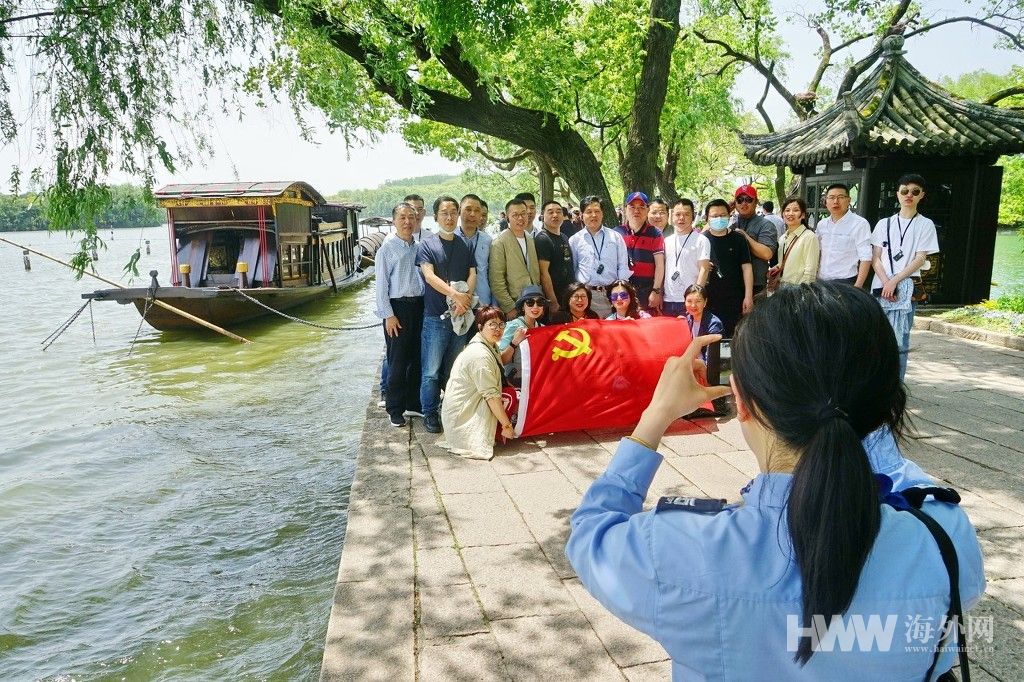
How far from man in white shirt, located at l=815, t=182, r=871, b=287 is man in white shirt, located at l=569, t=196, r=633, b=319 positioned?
182 centimetres

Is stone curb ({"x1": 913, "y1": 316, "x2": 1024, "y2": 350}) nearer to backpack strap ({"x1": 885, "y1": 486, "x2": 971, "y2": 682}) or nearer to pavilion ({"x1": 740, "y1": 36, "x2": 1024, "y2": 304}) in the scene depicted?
pavilion ({"x1": 740, "y1": 36, "x2": 1024, "y2": 304})

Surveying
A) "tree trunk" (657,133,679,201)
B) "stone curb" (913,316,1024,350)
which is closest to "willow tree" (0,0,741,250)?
"stone curb" (913,316,1024,350)

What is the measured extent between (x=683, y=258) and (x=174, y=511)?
5.13m

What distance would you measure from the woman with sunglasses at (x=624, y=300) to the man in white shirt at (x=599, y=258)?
144mm

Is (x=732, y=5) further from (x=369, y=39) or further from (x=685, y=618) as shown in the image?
(x=685, y=618)

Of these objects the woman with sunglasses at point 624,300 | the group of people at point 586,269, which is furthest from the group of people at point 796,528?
the woman with sunglasses at point 624,300

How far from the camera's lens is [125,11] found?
5891mm

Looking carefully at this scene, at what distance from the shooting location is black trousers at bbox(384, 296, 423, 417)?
6324 mm

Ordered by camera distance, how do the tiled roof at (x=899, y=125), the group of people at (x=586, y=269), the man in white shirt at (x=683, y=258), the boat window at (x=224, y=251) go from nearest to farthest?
1. the group of people at (x=586, y=269)
2. the man in white shirt at (x=683, y=258)
3. the tiled roof at (x=899, y=125)
4. the boat window at (x=224, y=251)

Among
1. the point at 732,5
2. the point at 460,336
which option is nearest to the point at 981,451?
the point at 460,336

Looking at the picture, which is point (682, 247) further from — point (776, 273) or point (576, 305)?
point (776, 273)

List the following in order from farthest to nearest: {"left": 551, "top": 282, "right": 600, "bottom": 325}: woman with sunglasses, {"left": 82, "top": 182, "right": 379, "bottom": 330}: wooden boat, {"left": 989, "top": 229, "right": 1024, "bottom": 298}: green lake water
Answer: {"left": 989, "top": 229, "right": 1024, "bottom": 298}: green lake water → {"left": 82, "top": 182, "right": 379, "bottom": 330}: wooden boat → {"left": 551, "top": 282, "right": 600, "bottom": 325}: woman with sunglasses

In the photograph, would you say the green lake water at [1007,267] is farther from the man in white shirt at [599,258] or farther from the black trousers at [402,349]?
the black trousers at [402,349]

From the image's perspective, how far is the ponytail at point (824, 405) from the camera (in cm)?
104
